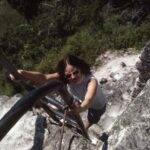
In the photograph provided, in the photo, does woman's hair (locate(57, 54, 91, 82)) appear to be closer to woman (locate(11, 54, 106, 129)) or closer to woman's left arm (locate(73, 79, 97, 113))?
woman (locate(11, 54, 106, 129))

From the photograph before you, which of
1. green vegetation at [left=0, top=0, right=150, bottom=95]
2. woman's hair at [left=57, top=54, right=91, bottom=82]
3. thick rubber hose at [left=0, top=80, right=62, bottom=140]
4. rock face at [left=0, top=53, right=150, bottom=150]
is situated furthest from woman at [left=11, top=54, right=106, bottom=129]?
green vegetation at [left=0, top=0, right=150, bottom=95]

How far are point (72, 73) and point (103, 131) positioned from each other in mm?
913

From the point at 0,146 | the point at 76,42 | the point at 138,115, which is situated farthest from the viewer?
the point at 76,42

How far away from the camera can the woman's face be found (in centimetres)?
504

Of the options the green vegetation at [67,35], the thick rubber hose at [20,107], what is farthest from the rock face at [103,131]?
the green vegetation at [67,35]

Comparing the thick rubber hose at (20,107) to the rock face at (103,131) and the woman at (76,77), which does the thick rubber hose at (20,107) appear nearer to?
the rock face at (103,131)

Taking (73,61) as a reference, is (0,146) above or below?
below

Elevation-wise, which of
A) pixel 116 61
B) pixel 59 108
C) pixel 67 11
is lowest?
pixel 67 11

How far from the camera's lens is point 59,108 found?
15.5 ft

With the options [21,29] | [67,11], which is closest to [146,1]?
[67,11]

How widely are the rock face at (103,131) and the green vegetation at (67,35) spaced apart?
8300 millimetres

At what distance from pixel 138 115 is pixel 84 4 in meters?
18.1

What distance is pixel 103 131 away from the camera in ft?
18.4

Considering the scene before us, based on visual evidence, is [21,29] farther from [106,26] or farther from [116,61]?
[116,61]
